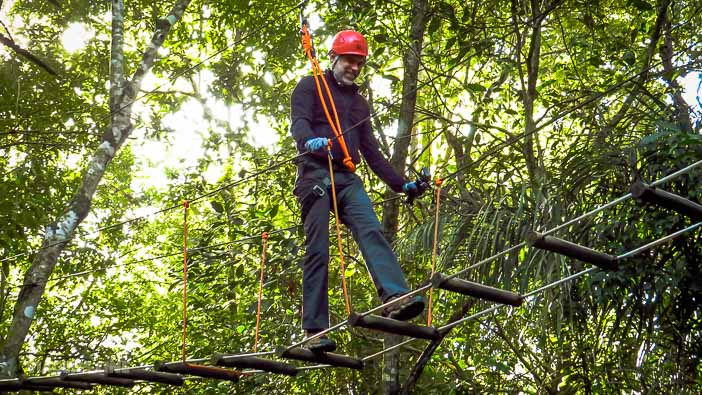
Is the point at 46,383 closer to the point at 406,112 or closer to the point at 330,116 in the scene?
the point at 330,116

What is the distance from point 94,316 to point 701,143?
1055cm

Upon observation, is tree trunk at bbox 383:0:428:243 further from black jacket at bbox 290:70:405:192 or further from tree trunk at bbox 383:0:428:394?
black jacket at bbox 290:70:405:192

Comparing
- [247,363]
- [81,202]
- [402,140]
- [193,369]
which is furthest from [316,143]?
[81,202]

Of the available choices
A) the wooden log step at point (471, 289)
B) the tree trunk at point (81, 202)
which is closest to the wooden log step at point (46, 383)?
the tree trunk at point (81, 202)

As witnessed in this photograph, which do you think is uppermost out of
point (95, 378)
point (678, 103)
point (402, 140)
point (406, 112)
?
point (406, 112)

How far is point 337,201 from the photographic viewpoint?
13.4ft

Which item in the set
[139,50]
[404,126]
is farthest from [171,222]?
[404,126]

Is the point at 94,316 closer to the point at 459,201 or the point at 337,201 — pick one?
the point at 459,201

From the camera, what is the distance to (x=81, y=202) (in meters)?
7.17

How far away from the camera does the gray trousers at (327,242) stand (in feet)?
12.7

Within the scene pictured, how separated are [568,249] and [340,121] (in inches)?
56.9

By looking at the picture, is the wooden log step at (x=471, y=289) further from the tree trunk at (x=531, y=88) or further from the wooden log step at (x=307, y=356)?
the tree trunk at (x=531, y=88)

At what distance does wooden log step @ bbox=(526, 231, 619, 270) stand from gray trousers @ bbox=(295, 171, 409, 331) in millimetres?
875

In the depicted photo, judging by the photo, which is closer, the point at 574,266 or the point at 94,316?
the point at 574,266
